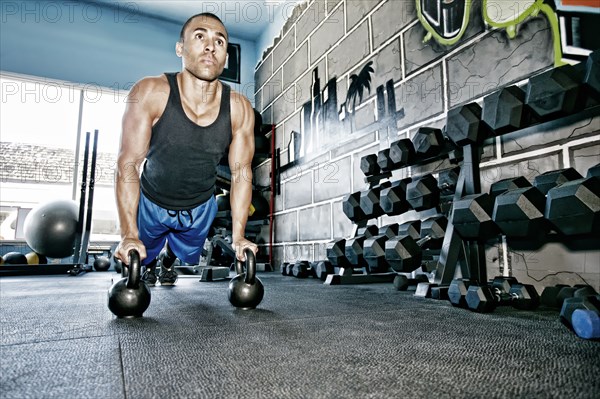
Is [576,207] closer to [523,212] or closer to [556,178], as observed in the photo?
[523,212]

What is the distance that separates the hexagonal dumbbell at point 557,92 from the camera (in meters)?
1.03

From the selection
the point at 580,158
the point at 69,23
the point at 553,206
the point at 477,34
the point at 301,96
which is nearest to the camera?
the point at 553,206

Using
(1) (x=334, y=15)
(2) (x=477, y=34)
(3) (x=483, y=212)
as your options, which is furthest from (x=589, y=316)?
(1) (x=334, y=15)

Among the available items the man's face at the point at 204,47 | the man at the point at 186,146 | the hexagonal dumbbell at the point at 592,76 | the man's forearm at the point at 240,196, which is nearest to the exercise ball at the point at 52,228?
the man at the point at 186,146

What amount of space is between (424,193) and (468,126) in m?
0.36

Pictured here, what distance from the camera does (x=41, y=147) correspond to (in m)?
5.27

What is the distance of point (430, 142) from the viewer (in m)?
1.58

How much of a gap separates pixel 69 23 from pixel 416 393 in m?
5.16

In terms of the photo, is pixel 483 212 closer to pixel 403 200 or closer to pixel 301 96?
pixel 403 200

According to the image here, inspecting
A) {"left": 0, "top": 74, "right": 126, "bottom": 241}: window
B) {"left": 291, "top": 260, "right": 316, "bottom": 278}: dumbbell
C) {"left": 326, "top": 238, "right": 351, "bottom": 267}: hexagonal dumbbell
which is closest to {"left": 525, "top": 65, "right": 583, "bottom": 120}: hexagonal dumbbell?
{"left": 326, "top": 238, "right": 351, "bottom": 267}: hexagonal dumbbell

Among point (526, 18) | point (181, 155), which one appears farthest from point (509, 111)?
point (181, 155)

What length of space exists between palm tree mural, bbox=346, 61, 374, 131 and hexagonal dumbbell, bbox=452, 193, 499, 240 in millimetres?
1410

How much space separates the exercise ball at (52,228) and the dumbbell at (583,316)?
4216mm

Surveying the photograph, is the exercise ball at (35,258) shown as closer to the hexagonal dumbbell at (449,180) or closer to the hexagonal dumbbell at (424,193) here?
the hexagonal dumbbell at (424,193)
